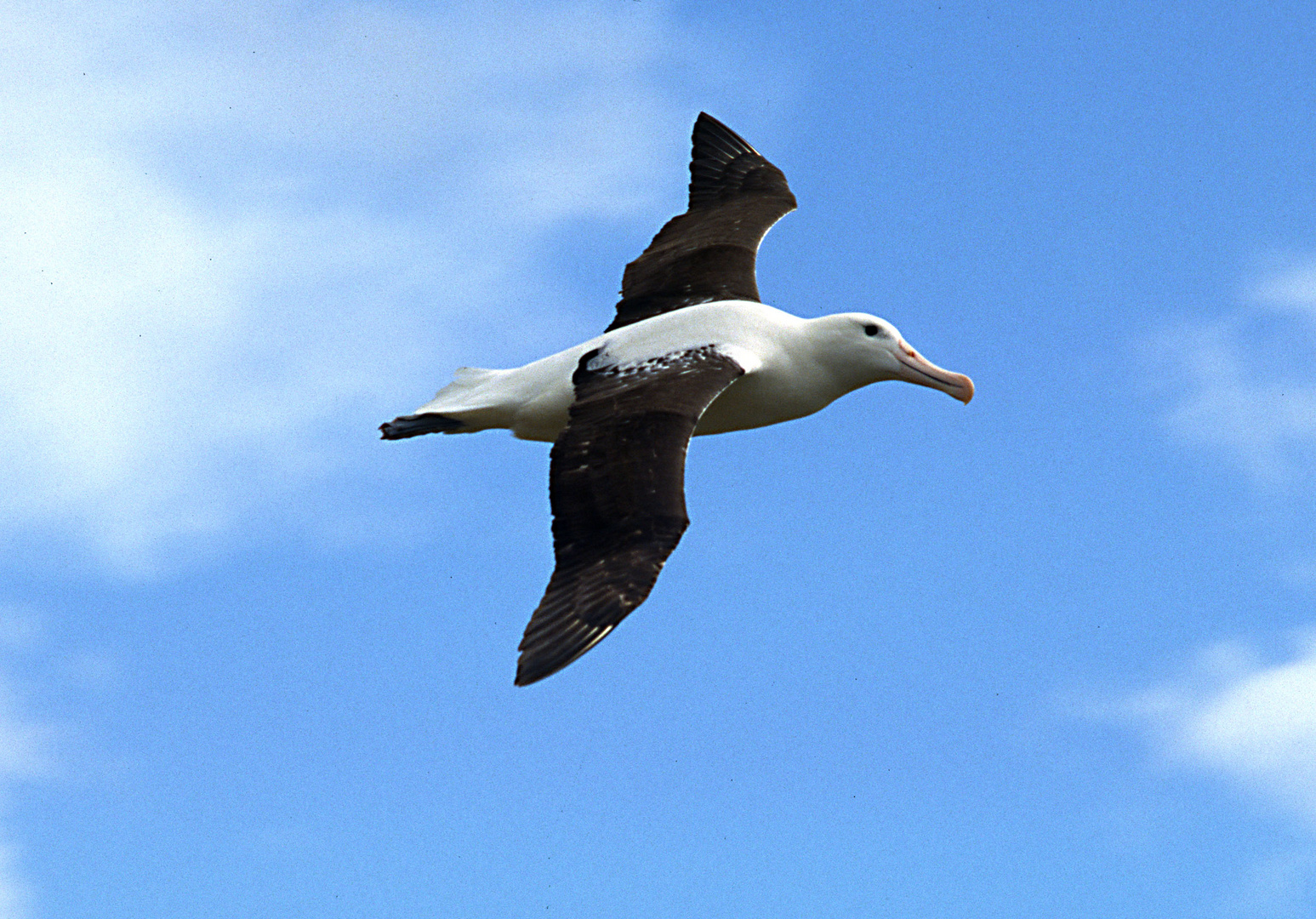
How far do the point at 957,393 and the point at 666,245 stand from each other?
2.71 m

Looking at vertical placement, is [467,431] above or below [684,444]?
above

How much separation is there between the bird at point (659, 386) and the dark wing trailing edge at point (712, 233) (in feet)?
0.05

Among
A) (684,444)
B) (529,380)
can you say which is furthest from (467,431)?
(684,444)

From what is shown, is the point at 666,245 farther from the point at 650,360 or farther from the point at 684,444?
the point at 684,444

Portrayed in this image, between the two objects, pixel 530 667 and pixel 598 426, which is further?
pixel 598 426

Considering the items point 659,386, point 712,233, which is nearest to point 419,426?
point 659,386

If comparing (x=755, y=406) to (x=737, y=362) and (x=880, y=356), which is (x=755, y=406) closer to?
(x=737, y=362)

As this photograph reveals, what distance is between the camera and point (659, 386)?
31.4 ft

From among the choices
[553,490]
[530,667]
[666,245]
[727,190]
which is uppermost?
[727,190]

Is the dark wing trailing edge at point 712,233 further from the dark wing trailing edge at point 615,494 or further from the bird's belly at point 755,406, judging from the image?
the dark wing trailing edge at point 615,494

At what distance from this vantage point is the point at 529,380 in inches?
416

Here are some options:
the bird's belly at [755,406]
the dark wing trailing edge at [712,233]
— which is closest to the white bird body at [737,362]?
the bird's belly at [755,406]

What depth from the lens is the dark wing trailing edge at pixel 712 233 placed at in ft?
38.4

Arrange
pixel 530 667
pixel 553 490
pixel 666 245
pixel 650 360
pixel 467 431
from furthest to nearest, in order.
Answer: pixel 666 245
pixel 467 431
pixel 650 360
pixel 553 490
pixel 530 667
